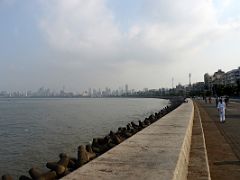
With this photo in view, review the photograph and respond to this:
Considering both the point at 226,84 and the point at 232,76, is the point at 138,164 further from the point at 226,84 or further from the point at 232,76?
the point at 232,76

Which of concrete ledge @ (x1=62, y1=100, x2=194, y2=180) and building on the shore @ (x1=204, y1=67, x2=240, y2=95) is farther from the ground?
building on the shore @ (x1=204, y1=67, x2=240, y2=95)

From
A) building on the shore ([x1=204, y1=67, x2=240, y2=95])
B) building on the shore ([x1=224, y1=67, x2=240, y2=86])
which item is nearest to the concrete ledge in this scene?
building on the shore ([x1=204, y1=67, x2=240, y2=95])

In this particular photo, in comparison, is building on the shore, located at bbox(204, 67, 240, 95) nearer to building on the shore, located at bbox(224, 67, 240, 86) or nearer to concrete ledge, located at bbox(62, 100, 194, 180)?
building on the shore, located at bbox(224, 67, 240, 86)

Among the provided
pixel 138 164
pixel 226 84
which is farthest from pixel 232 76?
pixel 138 164

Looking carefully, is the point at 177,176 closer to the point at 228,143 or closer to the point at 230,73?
the point at 228,143

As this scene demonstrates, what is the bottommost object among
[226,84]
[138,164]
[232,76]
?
[138,164]

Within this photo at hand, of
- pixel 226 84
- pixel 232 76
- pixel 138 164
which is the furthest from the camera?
pixel 232 76

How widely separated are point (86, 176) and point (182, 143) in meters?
3.07

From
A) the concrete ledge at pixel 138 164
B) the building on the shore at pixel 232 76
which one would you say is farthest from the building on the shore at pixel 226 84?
the concrete ledge at pixel 138 164

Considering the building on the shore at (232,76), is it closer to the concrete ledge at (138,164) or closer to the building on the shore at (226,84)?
the building on the shore at (226,84)

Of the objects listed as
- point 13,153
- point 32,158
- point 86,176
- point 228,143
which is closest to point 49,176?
point 86,176

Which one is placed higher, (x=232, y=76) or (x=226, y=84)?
(x=232, y=76)

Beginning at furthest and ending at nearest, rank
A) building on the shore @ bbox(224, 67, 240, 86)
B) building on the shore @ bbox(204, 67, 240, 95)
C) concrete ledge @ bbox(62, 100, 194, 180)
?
building on the shore @ bbox(224, 67, 240, 86)
building on the shore @ bbox(204, 67, 240, 95)
concrete ledge @ bbox(62, 100, 194, 180)

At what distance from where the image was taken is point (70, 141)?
803 inches
